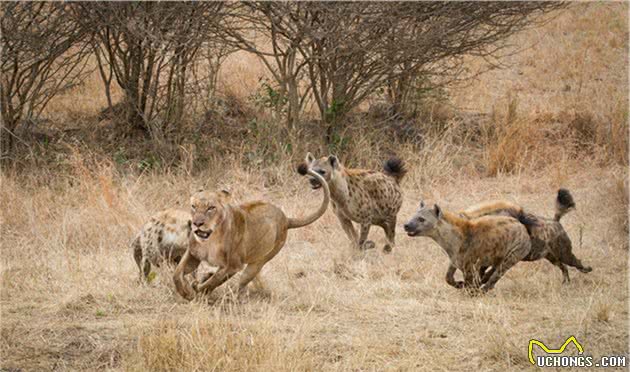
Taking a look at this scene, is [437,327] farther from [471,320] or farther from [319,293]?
[319,293]

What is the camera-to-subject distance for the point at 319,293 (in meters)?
8.50

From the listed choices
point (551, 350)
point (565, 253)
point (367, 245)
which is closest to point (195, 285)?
point (551, 350)

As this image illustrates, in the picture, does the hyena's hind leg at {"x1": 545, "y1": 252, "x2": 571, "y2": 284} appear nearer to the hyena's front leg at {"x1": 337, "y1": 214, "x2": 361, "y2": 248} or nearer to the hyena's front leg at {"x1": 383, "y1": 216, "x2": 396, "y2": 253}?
the hyena's front leg at {"x1": 383, "y1": 216, "x2": 396, "y2": 253}

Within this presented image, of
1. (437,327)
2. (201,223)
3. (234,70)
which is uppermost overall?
(234,70)

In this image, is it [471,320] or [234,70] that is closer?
[471,320]

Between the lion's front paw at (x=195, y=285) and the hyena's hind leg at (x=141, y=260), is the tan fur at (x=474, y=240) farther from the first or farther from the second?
the hyena's hind leg at (x=141, y=260)

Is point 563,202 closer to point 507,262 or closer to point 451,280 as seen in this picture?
point 507,262

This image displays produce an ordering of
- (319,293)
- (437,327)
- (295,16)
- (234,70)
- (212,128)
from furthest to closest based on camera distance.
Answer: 1. (234,70)
2. (212,128)
3. (295,16)
4. (319,293)
5. (437,327)

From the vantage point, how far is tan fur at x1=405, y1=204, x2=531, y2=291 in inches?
344

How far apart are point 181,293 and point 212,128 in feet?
23.5

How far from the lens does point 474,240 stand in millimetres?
8789

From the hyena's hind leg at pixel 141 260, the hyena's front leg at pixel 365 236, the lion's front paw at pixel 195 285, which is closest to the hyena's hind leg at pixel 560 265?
the hyena's front leg at pixel 365 236

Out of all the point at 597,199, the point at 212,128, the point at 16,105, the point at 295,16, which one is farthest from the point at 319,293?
the point at 16,105

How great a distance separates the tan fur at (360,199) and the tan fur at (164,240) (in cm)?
237
